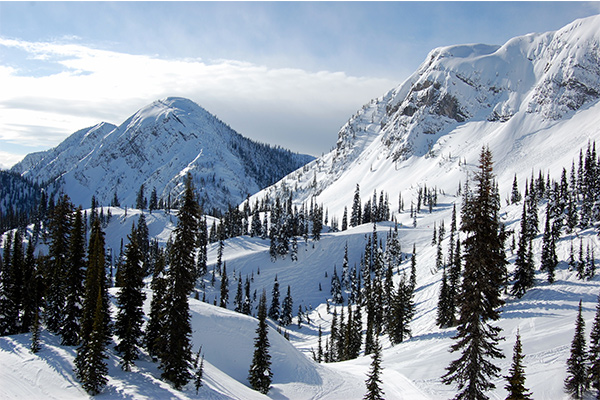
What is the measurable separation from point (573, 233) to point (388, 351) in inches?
2278

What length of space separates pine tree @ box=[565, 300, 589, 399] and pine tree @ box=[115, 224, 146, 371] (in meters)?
47.5

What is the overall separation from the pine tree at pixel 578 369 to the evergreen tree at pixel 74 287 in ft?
174

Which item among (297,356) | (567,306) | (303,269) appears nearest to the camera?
(297,356)

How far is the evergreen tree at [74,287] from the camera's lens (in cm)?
3153

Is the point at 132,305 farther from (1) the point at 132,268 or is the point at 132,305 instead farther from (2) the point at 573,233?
(2) the point at 573,233

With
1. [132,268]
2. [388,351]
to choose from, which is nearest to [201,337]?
[132,268]

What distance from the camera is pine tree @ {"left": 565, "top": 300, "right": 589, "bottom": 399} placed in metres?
42.9

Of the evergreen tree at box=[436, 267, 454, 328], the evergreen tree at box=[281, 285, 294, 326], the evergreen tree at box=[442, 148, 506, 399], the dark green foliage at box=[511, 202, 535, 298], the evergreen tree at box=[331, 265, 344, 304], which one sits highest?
the evergreen tree at box=[442, 148, 506, 399]

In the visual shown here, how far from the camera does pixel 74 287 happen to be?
33.5m

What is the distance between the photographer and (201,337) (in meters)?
43.3

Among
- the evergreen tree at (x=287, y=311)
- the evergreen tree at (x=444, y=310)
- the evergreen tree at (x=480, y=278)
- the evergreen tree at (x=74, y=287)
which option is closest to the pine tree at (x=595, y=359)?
the evergreen tree at (x=444, y=310)

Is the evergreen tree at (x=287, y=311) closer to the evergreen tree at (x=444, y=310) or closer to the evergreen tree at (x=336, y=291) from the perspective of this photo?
the evergreen tree at (x=336, y=291)

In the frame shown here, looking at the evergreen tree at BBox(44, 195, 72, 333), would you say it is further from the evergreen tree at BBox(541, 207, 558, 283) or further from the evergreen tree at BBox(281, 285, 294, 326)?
the evergreen tree at BBox(281, 285, 294, 326)

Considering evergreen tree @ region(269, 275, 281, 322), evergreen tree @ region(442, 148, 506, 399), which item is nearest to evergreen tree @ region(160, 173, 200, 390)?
evergreen tree @ region(442, 148, 506, 399)
